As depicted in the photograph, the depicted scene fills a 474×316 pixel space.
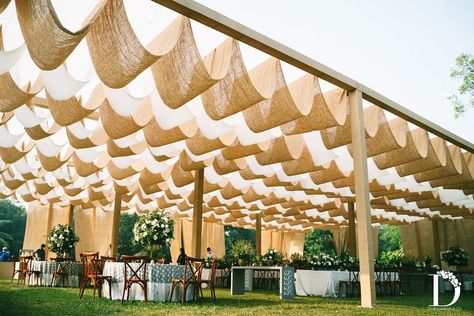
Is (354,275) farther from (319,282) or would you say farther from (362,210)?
(362,210)

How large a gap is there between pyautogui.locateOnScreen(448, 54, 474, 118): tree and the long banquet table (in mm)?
8436

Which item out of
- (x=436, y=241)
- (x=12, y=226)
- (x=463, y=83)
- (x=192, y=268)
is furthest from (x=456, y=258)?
(x=12, y=226)

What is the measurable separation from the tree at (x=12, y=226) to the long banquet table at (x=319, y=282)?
2905 cm

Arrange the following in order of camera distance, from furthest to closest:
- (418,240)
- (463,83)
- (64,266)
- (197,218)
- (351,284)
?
(418,240)
(463,83)
(64,266)
(197,218)
(351,284)

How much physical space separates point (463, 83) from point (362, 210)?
1134cm

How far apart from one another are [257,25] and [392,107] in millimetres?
3363

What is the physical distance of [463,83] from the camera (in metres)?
16.1

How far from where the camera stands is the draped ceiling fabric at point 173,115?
5793 mm

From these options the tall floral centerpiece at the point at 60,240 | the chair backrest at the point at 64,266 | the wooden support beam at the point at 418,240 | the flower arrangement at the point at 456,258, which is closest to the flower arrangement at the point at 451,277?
the chair backrest at the point at 64,266

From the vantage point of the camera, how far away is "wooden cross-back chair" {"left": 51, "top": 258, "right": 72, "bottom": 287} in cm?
1271

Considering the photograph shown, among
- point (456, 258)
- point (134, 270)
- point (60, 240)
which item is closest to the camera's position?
point (134, 270)

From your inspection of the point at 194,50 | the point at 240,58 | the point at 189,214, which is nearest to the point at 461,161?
the point at 240,58

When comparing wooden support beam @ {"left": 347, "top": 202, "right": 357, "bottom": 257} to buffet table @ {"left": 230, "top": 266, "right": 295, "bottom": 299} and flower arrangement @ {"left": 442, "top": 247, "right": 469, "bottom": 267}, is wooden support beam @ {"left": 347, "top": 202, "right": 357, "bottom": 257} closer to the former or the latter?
flower arrangement @ {"left": 442, "top": 247, "right": 469, "bottom": 267}

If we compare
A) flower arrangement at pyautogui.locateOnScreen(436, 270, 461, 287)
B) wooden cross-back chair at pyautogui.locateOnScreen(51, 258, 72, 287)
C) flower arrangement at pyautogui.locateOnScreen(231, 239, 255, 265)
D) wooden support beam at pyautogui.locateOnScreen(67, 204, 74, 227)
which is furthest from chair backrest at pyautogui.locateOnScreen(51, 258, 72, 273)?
flower arrangement at pyautogui.locateOnScreen(436, 270, 461, 287)
